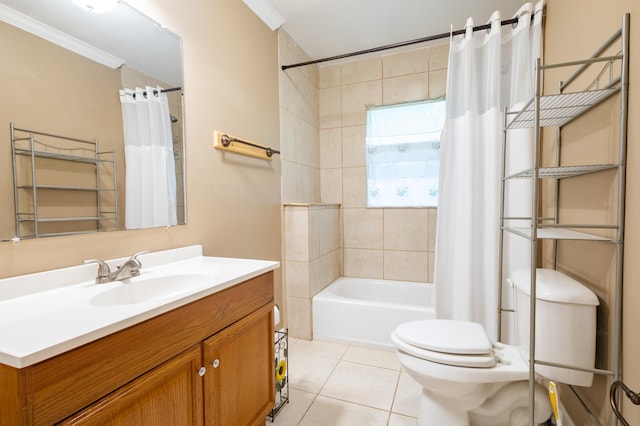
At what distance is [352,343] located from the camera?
219 cm

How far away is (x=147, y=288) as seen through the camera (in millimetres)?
1124

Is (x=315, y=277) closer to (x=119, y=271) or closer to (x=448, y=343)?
(x=448, y=343)

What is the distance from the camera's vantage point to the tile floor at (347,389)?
146 centimetres

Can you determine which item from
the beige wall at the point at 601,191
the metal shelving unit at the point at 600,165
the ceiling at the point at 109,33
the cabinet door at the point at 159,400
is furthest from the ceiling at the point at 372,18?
the cabinet door at the point at 159,400

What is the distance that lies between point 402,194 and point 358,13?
1.47m

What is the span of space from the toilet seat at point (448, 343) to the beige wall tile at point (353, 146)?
1.71 meters

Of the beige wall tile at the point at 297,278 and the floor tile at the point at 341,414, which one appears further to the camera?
the beige wall tile at the point at 297,278

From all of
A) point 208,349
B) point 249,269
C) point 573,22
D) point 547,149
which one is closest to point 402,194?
point 547,149

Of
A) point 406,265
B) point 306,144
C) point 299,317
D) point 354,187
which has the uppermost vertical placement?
point 306,144

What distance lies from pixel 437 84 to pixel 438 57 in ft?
0.73

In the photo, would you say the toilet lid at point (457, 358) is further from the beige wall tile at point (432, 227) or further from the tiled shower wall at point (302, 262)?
the beige wall tile at point (432, 227)

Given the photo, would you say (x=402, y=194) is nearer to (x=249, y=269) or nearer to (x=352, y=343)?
(x=352, y=343)

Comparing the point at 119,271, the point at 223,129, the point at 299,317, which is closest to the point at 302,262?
the point at 299,317

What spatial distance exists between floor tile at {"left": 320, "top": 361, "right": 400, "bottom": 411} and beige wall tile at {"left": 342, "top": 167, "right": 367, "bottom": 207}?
1419 millimetres
